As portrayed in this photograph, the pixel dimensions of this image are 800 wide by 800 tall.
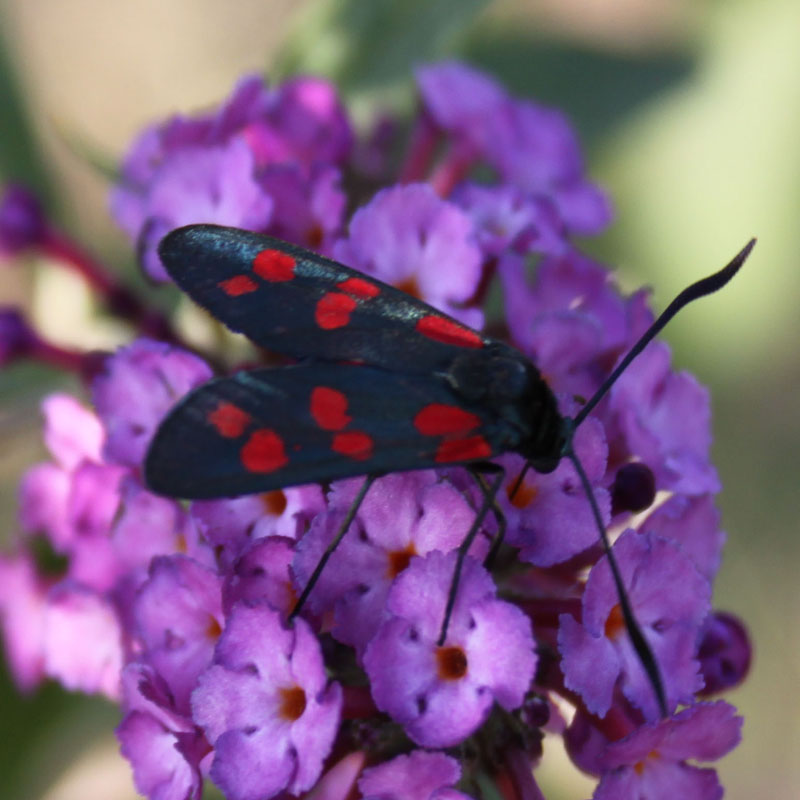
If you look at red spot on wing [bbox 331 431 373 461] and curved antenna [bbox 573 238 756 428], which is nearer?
red spot on wing [bbox 331 431 373 461]

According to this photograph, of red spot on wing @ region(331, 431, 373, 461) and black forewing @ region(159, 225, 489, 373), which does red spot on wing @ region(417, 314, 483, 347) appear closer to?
black forewing @ region(159, 225, 489, 373)

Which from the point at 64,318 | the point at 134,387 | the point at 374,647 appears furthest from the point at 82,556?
the point at 64,318

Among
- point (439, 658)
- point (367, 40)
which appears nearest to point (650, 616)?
point (439, 658)

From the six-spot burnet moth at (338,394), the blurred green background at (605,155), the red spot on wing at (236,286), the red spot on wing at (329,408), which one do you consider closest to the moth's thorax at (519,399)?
the six-spot burnet moth at (338,394)

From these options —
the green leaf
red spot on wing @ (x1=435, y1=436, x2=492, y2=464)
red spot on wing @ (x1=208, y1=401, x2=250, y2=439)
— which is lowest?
red spot on wing @ (x1=435, y1=436, x2=492, y2=464)

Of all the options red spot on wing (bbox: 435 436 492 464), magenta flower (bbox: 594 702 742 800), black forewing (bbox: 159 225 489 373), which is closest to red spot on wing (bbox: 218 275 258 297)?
black forewing (bbox: 159 225 489 373)

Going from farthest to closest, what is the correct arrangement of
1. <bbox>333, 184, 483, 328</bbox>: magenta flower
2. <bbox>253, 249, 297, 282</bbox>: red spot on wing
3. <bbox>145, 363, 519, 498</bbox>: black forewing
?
<bbox>333, 184, 483, 328</bbox>: magenta flower < <bbox>253, 249, 297, 282</bbox>: red spot on wing < <bbox>145, 363, 519, 498</bbox>: black forewing

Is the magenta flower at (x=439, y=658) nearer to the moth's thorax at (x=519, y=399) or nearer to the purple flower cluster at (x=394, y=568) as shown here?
the purple flower cluster at (x=394, y=568)
